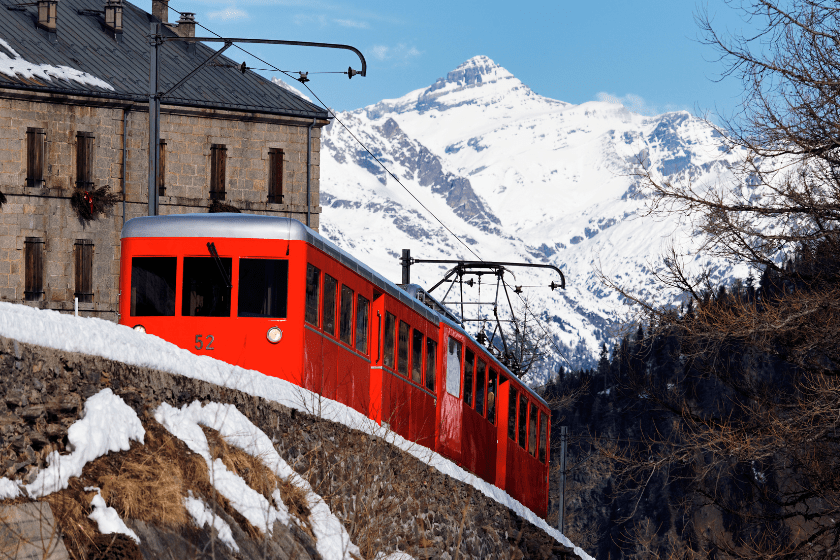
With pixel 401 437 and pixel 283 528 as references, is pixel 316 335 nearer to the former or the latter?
pixel 401 437

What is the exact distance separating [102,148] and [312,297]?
2889cm

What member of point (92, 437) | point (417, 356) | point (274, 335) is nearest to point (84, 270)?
point (417, 356)

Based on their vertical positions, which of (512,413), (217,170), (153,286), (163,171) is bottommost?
(512,413)

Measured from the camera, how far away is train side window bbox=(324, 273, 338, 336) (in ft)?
44.1

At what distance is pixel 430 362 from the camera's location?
1712 centimetres

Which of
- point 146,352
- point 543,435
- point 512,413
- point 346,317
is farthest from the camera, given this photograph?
point 543,435

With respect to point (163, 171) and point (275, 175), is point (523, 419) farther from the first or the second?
point (163, 171)

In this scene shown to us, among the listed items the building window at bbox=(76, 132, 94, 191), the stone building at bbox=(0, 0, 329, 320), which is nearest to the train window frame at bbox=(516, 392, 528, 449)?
the stone building at bbox=(0, 0, 329, 320)

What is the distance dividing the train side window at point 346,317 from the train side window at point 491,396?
5.95 m

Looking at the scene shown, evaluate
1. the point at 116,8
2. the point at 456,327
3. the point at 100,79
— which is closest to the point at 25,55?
the point at 100,79

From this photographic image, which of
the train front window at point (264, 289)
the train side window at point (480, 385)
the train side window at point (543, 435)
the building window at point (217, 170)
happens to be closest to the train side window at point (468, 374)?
the train side window at point (480, 385)

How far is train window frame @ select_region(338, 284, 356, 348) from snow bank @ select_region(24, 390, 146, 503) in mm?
5587

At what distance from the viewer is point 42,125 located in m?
38.8

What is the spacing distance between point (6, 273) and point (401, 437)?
2734cm
